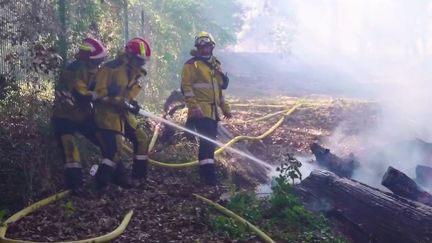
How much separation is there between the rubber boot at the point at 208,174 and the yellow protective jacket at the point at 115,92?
1273 millimetres

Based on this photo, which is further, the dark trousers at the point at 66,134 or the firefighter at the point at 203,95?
the firefighter at the point at 203,95

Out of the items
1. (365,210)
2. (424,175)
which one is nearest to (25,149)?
(365,210)

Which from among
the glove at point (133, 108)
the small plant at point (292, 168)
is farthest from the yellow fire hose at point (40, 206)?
the small plant at point (292, 168)

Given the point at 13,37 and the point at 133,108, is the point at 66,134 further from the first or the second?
the point at 13,37

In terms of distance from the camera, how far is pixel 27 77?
22.8 feet

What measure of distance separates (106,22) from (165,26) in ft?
21.7

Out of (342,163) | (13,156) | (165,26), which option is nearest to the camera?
(13,156)

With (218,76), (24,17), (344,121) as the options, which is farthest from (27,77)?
(344,121)

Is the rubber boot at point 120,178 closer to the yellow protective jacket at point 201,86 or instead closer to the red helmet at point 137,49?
the yellow protective jacket at point 201,86

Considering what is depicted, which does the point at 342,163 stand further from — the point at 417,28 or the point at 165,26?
the point at 417,28

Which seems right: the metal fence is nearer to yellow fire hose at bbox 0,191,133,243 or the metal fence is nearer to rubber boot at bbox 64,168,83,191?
rubber boot at bbox 64,168,83,191

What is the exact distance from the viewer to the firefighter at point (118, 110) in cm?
643

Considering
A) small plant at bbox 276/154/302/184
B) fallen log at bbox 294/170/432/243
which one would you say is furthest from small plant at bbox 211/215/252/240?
fallen log at bbox 294/170/432/243

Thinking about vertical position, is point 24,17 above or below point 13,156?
above
